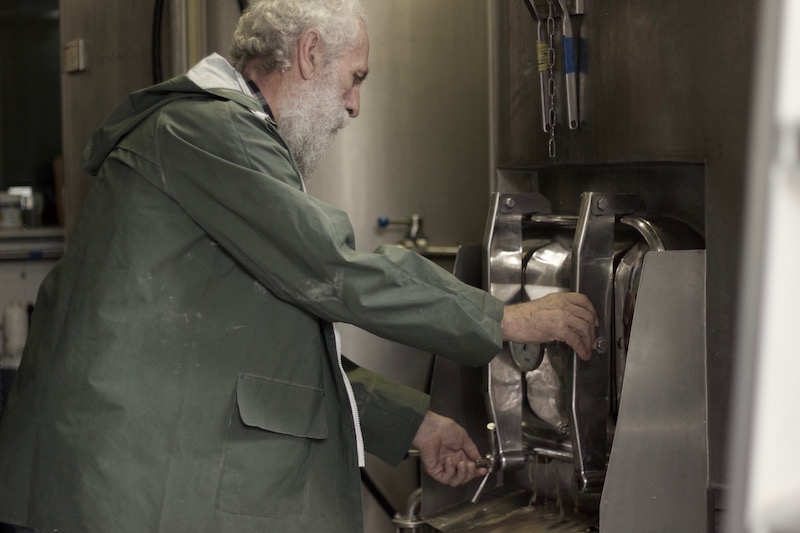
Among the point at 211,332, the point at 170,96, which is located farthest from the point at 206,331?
the point at 170,96

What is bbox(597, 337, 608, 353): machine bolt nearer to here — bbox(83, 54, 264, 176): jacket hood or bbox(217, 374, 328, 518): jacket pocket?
bbox(217, 374, 328, 518): jacket pocket

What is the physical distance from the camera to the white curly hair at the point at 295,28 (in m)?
1.47

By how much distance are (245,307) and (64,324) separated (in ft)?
0.88

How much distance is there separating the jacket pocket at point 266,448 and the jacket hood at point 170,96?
402mm

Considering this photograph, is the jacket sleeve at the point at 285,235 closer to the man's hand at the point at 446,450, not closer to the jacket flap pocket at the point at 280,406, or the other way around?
the jacket flap pocket at the point at 280,406

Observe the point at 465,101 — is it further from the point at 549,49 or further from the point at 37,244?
the point at 37,244

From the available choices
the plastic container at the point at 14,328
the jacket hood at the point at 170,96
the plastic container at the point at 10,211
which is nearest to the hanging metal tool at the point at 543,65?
the jacket hood at the point at 170,96

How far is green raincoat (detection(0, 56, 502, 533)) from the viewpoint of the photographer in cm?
130

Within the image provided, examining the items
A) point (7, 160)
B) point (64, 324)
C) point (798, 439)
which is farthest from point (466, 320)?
point (7, 160)

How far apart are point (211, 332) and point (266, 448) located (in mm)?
179

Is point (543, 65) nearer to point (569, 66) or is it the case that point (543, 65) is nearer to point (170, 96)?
point (569, 66)

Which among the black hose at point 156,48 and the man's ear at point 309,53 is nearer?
the man's ear at point 309,53

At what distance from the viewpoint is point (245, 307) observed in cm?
135

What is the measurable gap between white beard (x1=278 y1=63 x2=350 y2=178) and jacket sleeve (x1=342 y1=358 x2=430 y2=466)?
41cm
